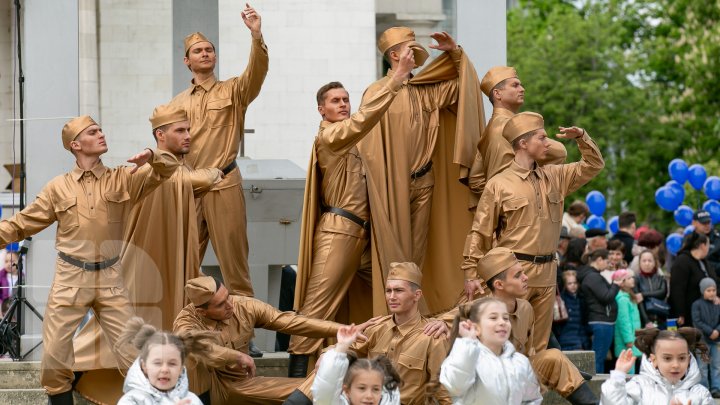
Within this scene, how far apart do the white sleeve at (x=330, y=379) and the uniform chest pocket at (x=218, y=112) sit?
3.10 metres

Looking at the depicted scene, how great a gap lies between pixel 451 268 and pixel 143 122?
40.2 ft

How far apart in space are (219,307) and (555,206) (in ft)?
7.28

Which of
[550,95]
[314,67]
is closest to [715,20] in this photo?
[550,95]

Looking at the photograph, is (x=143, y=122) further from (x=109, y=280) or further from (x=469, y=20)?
(x=109, y=280)

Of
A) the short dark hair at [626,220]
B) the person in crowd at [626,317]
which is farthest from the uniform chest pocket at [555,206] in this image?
the short dark hair at [626,220]

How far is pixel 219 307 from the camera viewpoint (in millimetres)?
10094

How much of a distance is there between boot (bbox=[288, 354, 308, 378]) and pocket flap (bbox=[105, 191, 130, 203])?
146cm

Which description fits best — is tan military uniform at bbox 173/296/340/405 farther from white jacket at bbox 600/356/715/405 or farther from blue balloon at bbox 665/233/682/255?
blue balloon at bbox 665/233/682/255

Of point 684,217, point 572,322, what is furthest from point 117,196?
point 684,217

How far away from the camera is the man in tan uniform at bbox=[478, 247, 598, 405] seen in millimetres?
9844

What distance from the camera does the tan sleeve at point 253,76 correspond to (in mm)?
11375

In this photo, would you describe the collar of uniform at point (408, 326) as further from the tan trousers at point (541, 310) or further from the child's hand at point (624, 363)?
the child's hand at point (624, 363)

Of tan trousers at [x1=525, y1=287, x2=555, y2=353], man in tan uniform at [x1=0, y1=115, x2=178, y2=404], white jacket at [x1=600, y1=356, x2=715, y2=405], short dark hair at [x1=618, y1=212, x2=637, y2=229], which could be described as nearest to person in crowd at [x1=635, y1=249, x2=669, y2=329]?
short dark hair at [x1=618, y1=212, x2=637, y2=229]

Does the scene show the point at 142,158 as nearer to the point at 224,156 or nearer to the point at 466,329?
the point at 224,156
